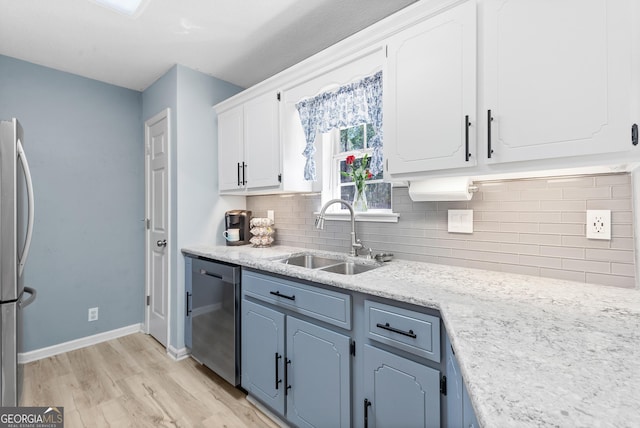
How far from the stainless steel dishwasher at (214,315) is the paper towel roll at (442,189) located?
1.22 meters

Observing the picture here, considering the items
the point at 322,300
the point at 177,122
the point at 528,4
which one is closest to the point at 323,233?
the point at 322,300

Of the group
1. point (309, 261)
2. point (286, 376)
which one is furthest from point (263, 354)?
point (309, 261)

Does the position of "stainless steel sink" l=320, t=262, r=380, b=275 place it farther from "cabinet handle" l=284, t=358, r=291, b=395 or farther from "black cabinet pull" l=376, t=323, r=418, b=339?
"black cabinet pull" l=376, t=323, r=418, b=339

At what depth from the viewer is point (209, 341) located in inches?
89.7

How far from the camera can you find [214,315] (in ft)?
7.25

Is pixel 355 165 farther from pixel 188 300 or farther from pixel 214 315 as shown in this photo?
pixel 188 300

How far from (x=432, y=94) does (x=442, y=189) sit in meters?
0.47

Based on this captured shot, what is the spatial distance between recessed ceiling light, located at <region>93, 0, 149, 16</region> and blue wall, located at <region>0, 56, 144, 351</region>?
4.32 feet

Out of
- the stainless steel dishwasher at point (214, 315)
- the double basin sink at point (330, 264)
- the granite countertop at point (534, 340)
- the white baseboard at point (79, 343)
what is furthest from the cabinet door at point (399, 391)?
the white baseboard at point (79, 343)

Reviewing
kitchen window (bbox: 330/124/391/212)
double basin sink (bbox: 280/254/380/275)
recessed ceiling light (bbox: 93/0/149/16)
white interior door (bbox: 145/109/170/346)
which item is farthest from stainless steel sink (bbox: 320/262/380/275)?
recessed ceiling light (bbox: 93/0/149/16)

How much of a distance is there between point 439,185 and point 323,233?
1.04 meters

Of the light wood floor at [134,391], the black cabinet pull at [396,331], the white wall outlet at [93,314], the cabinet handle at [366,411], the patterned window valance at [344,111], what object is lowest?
the light wood floor at [134,391]

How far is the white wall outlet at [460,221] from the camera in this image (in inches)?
65.5

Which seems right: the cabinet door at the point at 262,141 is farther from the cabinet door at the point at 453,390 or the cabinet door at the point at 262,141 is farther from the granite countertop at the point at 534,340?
the cabinet door at the point at 453,390
